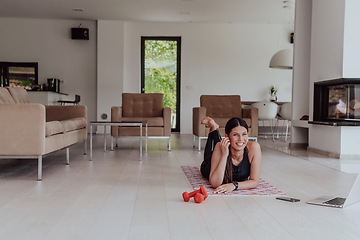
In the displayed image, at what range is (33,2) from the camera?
8.52 metres

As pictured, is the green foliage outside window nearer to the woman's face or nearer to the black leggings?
the black leggings

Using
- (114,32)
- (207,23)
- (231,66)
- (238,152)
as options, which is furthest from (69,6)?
(238,152)

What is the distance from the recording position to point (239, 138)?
2.97 meters

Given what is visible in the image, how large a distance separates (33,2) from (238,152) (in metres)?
6.95

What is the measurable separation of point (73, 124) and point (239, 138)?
2.39 meters

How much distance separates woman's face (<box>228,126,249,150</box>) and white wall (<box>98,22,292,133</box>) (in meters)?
7.44

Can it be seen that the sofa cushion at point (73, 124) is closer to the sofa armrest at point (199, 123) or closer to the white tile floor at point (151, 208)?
the white tile floor at point (151, 208)

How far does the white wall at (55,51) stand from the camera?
396 inches

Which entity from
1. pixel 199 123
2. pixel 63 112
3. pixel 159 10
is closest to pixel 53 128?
pixel 63 112

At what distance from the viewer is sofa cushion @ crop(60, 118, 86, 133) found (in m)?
4.38

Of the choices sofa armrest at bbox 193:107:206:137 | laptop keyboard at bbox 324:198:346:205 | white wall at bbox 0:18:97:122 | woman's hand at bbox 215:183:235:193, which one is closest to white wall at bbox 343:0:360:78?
sofa armrest at bbox 193:107:206:137

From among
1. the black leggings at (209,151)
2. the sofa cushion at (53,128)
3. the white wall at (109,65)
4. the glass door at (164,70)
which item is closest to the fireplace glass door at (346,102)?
the black leggings at (209,151)

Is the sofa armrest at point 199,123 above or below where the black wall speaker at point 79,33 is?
below

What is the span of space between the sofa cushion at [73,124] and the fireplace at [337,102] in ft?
10.3
